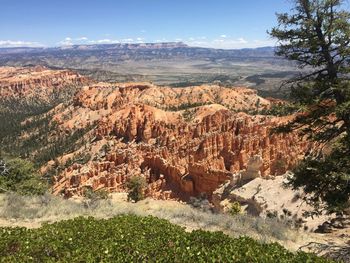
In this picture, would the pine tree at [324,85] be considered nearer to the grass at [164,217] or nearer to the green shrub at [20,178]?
the grass at [164,217]

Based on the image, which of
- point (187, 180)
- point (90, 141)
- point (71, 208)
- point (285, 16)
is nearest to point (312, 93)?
point (285, 16)

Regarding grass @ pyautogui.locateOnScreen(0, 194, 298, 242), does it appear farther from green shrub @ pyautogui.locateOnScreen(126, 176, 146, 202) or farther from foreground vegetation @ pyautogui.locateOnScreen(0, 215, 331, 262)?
green shrub @ pyautogui.locateOnScreen(126, 176, 146, 202)

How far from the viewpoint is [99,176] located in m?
59.9

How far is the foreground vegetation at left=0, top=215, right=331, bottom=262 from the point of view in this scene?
8.45 metres

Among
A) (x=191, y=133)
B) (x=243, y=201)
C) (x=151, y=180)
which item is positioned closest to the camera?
(x=243, y=201)

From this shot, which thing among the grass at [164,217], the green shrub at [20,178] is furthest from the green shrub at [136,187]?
the grass at [164,217]

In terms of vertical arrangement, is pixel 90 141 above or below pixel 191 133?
below

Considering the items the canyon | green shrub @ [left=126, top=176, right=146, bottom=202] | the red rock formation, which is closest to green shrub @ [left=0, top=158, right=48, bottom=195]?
green shrub @ [left=126, top=176, right=146, bottom=202]

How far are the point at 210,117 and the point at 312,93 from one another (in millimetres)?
60822

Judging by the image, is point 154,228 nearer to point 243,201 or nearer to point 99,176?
point 243,201

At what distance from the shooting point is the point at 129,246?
29.8ft

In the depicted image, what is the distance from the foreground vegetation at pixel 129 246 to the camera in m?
8.45

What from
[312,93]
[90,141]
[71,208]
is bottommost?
[90,141]

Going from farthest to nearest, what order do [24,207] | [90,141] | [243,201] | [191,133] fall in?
[90,141], [191,133], [243,201], [24,207]
